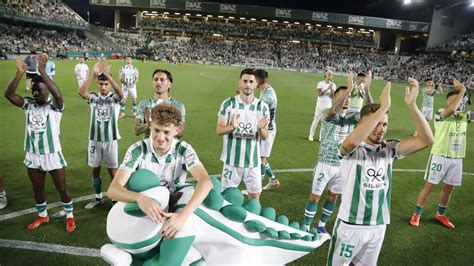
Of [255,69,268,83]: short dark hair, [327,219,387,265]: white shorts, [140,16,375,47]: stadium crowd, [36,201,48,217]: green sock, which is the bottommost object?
[36,201,48,217]: green sock

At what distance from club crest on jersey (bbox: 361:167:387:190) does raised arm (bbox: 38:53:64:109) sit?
414 centimetres

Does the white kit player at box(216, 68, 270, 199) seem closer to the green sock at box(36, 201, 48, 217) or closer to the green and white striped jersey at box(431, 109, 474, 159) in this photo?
the green sock at box(36, 201, 48, 217)

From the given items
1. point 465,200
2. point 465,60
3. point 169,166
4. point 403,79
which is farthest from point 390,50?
point 169,166

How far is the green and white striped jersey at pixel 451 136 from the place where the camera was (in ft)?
19.9

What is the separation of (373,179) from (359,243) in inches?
26.2

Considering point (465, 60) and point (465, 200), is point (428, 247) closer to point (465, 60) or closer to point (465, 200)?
point (465, 200)

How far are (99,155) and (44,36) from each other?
5250 centimetres

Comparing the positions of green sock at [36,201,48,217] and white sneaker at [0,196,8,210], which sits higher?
green sock at [36,201,48,217]

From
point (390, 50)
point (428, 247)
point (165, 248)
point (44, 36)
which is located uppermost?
point (390, 50)

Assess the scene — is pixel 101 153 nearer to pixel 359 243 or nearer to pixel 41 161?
pixel 41 161

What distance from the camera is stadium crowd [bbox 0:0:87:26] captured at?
43722 millimetres

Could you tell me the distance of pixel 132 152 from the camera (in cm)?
300

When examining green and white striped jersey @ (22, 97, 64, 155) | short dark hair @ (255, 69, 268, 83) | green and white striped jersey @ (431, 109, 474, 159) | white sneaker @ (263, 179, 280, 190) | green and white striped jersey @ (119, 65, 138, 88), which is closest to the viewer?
green and white striped jersey @ (22, 97, 64, 155)

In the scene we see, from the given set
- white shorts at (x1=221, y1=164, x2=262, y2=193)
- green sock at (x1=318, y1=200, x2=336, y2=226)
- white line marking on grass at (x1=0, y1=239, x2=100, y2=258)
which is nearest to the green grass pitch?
white line marking on grass at (x1=0, y1=239, x2=100, y2=258)
